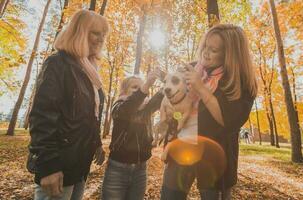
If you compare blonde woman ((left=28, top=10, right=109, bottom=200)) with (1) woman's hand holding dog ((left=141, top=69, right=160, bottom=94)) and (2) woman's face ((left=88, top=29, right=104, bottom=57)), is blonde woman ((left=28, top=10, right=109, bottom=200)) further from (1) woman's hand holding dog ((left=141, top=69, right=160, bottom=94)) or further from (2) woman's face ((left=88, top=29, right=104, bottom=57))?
(1) woman's hand holding dog ((left=141, top=69, right=160, bottom=94))

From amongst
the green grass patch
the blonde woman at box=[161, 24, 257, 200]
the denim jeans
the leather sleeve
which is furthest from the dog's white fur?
the green grass patch

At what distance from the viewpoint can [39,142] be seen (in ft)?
6.35

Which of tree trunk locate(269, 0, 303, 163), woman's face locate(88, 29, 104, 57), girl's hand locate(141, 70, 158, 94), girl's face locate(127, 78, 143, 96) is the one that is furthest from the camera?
tree trunk locate(269, 0, 303, 163)

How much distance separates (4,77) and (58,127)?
2432 centimetres

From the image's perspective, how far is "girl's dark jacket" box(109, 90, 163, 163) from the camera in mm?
3178

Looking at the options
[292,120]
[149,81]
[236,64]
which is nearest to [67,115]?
[149,81]

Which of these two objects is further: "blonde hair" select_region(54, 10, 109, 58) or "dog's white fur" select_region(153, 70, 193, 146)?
"dog's white fur" select_region(153, 70, 193, 146)

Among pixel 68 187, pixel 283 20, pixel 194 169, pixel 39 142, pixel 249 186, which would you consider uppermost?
pixel 283 20

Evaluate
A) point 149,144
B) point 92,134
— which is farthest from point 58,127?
point 149,144

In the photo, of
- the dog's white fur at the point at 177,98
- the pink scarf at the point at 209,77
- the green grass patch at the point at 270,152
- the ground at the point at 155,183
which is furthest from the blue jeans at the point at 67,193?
the green grass patch at the point at 270,152

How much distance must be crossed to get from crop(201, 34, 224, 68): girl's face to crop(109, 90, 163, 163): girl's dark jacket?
0.94 metres

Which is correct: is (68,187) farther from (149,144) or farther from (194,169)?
(149,144)

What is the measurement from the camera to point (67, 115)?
2.14m

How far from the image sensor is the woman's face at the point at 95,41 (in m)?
2.60
